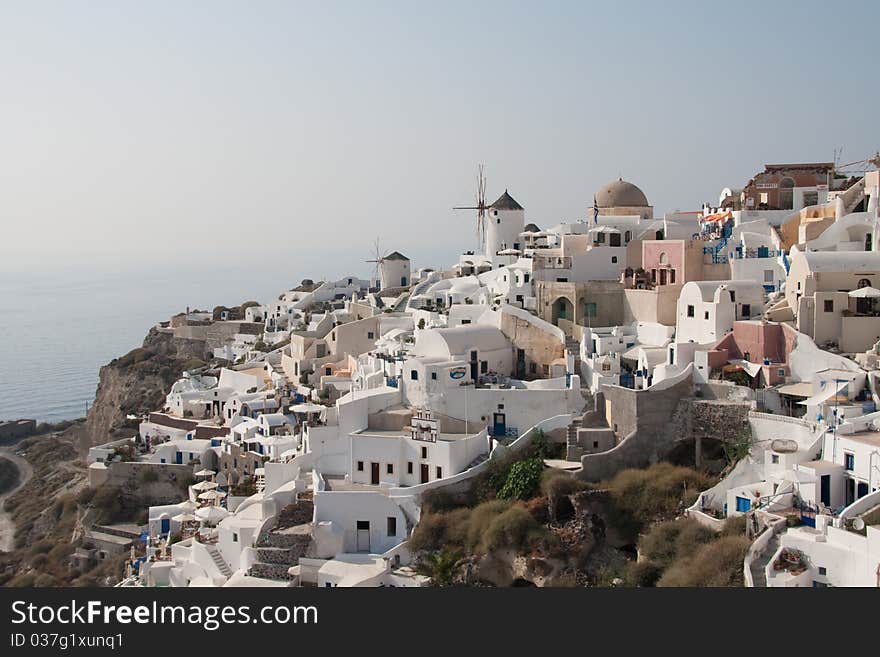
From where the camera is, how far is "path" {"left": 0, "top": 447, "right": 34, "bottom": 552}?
33344 mm

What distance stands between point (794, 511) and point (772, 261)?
9.05 m

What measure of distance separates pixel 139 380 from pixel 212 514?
21128 millimetres

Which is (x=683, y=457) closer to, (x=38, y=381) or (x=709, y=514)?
(x=709, y=514)

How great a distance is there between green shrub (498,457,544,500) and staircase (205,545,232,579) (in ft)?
18.6

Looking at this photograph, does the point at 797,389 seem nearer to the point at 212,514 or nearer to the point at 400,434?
the point at 400,434

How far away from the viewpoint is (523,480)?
19.5 m

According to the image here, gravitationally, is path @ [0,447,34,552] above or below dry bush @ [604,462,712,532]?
below

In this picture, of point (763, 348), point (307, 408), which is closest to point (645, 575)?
point (763, 348)

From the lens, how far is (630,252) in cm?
2764

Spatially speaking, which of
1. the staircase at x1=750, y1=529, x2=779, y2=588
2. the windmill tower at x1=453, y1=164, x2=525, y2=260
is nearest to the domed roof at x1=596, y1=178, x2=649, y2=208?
the windmill tower at x1=453, y1=164, x2=525, y2=260

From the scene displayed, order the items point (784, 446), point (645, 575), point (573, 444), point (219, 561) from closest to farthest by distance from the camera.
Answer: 1. point (645, 575)
2. point (784, 446)
3. point (573, 444)
4. point (219, 561)

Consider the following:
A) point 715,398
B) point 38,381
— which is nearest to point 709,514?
point 715,398

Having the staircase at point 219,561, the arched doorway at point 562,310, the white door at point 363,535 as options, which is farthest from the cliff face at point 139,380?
the white door at point 363,535

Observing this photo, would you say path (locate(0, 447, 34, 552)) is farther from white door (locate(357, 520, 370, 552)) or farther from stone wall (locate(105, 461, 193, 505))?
white door (locate(357, 520, 370, 552))
